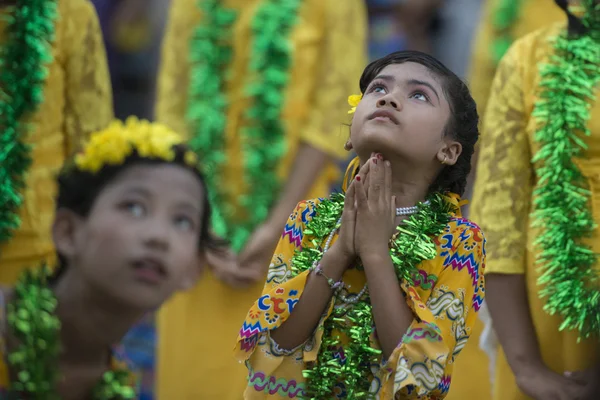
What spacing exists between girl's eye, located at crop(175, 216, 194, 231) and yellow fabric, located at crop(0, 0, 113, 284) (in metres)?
0.64

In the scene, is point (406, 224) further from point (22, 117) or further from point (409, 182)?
point (22, 117)

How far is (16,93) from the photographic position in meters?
3.76

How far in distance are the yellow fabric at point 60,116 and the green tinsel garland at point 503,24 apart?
1.37 meters

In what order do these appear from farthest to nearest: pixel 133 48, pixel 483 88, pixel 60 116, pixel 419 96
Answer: pixel 133 48 → pixel 483 88 → pixel 60 116 → pixel 419 96

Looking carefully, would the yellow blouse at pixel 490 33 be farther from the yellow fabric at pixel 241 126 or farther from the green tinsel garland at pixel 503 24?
the yellow fabric at pixel 241 126

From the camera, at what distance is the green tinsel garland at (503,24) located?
174 inches

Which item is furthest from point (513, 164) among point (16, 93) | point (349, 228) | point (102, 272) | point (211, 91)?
point (16, 93)

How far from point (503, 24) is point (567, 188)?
3.88 ft

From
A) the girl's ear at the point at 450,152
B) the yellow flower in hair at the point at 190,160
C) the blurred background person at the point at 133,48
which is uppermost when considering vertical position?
the blurred background person at the point at 133,48

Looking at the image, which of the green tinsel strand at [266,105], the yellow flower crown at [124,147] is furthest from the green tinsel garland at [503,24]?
the yellow flower crown at [124,147]

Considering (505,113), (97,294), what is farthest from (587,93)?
(97,294)

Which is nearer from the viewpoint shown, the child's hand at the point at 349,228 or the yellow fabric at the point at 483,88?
the child's hand at the point at 349,228

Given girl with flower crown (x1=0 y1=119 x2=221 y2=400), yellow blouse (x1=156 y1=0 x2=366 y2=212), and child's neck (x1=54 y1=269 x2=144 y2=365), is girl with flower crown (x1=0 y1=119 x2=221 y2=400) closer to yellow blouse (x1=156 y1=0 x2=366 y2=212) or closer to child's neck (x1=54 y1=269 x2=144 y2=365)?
child's neck (x1=54 y1=269 x2=144 y2=365)

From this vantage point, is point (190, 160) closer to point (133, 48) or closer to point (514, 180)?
point (514, 180)
